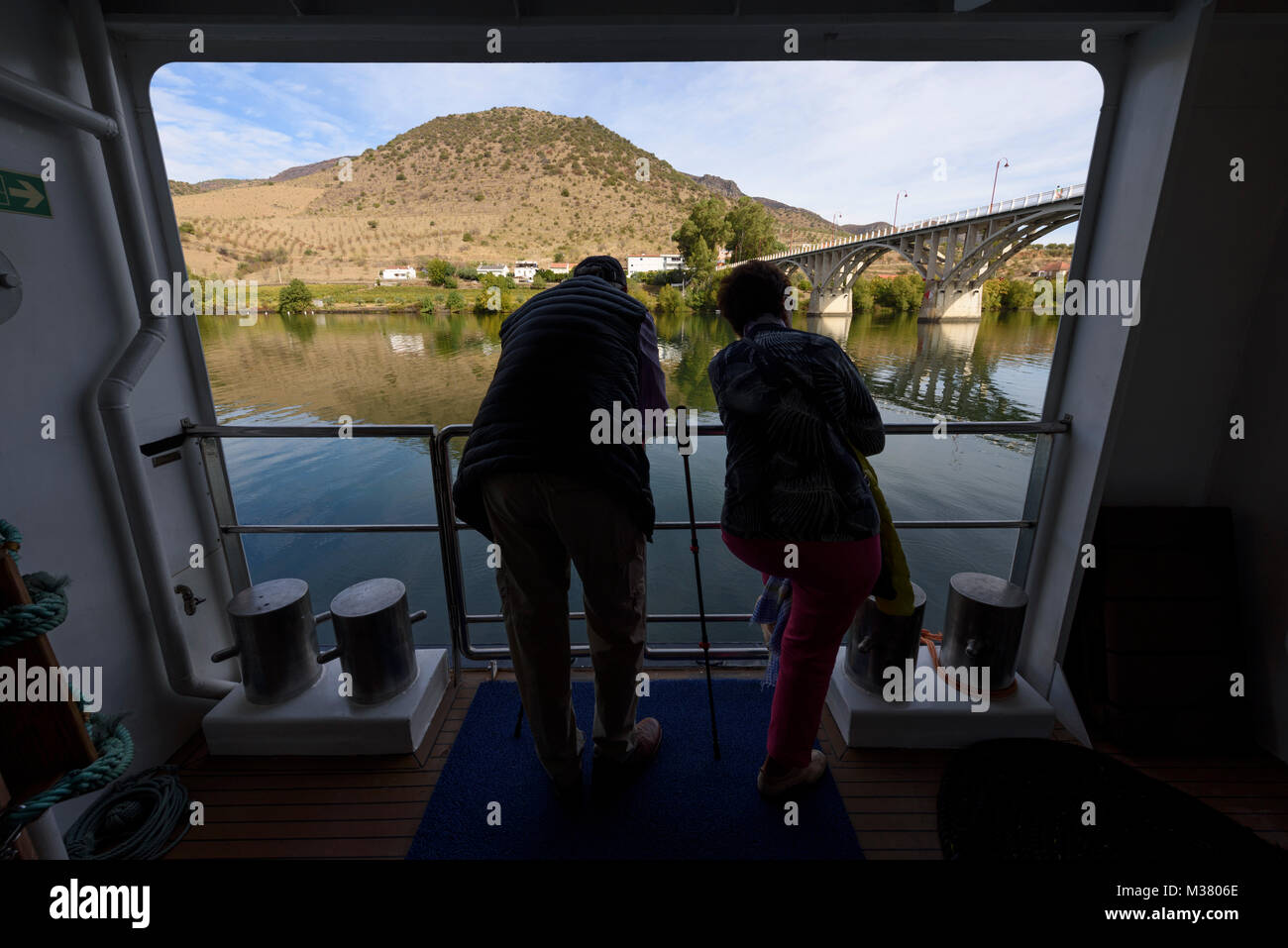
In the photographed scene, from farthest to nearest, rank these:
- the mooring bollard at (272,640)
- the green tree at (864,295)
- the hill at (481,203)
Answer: the green tree at (864,295), the hill at (481,203), the mooring bollard at (272,640)

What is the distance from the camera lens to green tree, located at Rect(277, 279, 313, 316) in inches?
110

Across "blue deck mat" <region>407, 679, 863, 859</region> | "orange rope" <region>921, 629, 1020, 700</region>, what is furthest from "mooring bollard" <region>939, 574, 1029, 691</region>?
"blue deck mat" <region>407, 679, 863, 859</region>

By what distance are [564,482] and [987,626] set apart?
4.94ft

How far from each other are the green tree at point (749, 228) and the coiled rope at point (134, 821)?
2858 millimetres

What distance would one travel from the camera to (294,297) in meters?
2.97

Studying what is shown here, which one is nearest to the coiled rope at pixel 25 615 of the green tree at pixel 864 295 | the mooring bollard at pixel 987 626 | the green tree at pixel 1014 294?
the mooring bollard at pixel 987 626

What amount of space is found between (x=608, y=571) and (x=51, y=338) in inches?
65.1

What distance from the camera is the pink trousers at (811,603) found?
1.25m

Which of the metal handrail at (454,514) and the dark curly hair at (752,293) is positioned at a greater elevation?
the dark curly hair at (752,293)

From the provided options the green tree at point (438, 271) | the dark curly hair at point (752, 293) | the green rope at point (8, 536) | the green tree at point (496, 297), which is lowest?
the green rope at point (8, 536)

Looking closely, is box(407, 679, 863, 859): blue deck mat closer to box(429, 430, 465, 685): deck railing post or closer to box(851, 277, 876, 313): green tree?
box(429, 430, 465, 685): deck railing post

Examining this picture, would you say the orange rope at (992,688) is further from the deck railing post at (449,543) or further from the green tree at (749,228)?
the green tree at (749,228)

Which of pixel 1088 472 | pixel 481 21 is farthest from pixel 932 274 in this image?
pixel 481 21

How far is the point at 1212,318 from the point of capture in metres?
1.87
